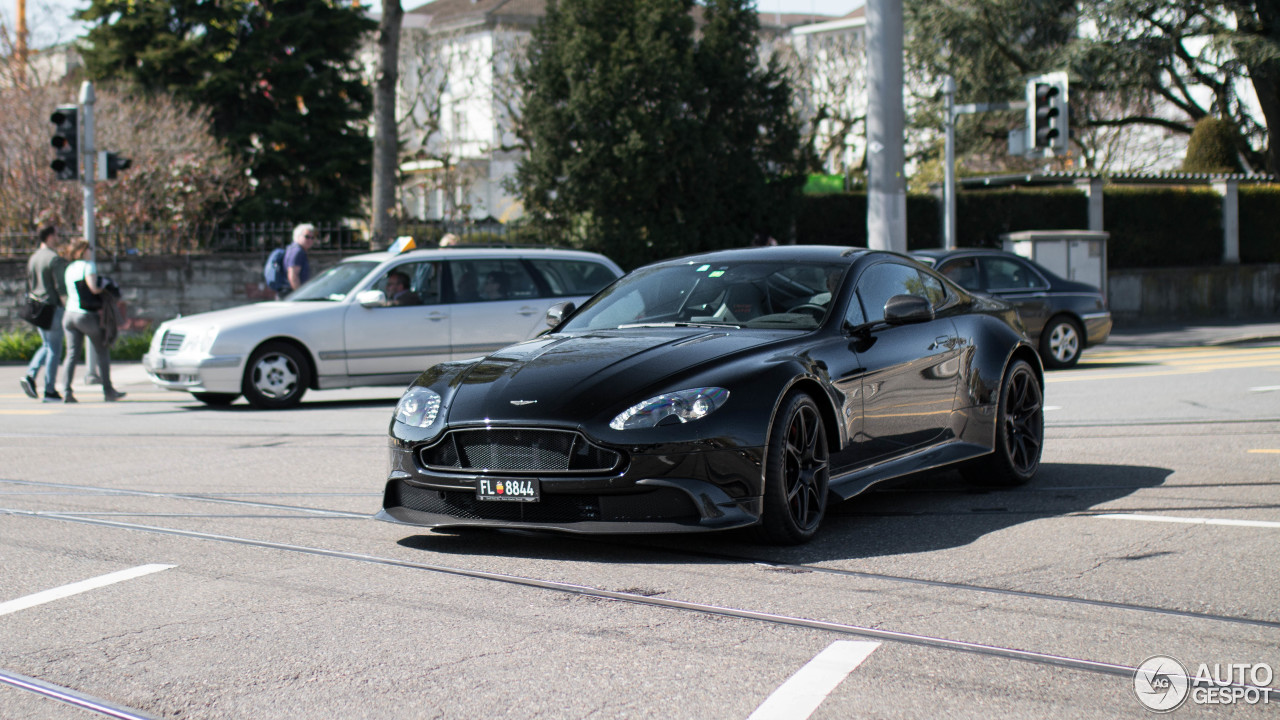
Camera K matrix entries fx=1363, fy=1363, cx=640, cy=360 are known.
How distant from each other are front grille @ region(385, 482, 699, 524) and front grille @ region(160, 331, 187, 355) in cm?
863

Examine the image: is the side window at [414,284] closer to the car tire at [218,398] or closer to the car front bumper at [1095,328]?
the car tire at [218,398]

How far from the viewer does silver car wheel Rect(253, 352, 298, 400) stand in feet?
44.7

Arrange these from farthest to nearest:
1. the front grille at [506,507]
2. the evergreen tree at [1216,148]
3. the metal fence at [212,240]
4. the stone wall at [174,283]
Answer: the evergreen tree at [1216,148]
the metal fence at [212,240]
the stone wall at [174,283]
the front grille at [506,507]

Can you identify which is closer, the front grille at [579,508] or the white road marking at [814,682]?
the white road marking at [814,682]

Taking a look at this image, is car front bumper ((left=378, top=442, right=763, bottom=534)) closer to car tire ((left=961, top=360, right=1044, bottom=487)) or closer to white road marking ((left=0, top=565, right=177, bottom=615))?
white road marking ((left=0, top=565, right=177, bottom=615))

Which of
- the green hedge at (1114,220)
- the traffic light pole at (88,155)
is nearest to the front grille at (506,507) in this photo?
the traffic light pole at (88,155)

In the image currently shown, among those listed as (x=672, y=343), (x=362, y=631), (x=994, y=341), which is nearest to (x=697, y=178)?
(x=994, y=341)

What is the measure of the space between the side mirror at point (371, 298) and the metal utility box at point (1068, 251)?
13.3 m

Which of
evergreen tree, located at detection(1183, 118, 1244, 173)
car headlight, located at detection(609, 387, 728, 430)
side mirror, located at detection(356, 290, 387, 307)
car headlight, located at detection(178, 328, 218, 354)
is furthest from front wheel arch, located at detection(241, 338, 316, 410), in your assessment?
evergreen tree, located at detection(1183, 118, 1244, 173)

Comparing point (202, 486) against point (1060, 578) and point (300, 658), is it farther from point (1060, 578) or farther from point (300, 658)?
point (1060, 578)

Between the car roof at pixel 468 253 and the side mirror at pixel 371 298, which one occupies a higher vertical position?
Result: the car roof at pixel 468 253

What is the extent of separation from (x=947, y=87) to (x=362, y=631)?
18959 millimetres

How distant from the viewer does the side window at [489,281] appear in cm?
1456

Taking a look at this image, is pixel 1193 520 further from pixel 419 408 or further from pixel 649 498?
pixel 419 408
